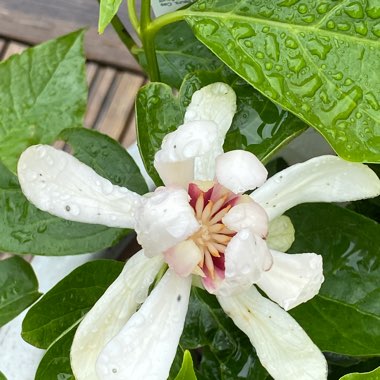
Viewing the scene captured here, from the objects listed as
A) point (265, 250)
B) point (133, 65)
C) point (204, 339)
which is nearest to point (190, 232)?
point (265, 250)

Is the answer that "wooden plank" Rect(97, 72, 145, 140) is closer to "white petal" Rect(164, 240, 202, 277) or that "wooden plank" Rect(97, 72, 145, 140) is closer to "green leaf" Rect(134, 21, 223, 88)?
"green leaf" Rect(134, 21, 223, 88)

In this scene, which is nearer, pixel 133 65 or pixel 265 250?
pixel 265 250

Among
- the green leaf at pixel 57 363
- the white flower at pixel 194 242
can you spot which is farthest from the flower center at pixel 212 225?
the green leaf at pixel 57 363

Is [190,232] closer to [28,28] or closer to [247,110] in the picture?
[247,110]

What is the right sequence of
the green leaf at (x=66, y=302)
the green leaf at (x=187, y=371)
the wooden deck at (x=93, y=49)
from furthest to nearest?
the wooden deck at (x=93, y=49), the green leaf at (x=66, y=302), the green leaf at (x=187, y=371)

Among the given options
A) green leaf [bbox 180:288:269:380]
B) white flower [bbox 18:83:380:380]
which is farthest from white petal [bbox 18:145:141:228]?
green leaf [bbox 180:288:269:380]

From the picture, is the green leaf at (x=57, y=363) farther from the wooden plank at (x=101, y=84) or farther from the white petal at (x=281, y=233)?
the wooden plank at (x=101, y=84)

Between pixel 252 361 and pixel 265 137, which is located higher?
pixel 265 137

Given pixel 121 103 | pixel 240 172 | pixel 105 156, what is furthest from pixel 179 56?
pixel 121 103
